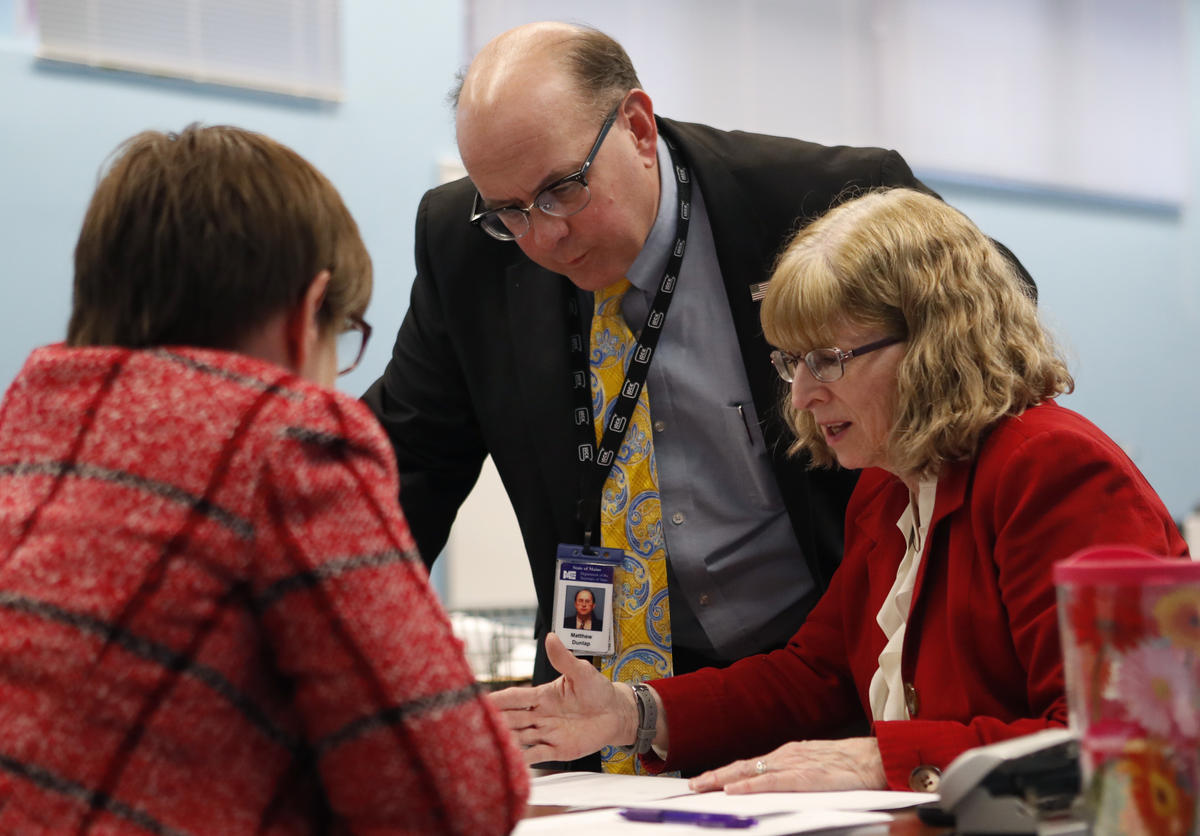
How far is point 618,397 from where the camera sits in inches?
77.5

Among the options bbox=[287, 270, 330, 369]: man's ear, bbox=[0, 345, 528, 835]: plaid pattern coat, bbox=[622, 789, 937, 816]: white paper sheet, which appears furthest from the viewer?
bbox=[622, 789, 937, 816]: white paper sheet

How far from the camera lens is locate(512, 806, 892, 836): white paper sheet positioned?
3.56 ft

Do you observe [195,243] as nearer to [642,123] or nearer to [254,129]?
[642,123]

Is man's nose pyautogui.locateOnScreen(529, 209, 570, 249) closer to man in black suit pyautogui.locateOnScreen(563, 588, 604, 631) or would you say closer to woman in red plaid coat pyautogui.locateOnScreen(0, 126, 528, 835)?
man in black suit pyautogui.locateOnScreen(563, 588, 604, 631)

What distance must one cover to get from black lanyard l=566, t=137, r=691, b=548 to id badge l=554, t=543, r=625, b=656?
0.04 metres

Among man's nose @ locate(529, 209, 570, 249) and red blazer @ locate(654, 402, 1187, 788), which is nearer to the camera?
red blazer @ locate(654, 402, 1187, 788)

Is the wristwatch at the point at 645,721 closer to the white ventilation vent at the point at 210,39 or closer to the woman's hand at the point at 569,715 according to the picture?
the woman's hand at the point at 569,715

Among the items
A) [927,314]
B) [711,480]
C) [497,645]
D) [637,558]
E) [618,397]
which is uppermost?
[927,314]

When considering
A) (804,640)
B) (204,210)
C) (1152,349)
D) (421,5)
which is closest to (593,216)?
(804,640)

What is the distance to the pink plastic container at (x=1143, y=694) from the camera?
2.86 ft

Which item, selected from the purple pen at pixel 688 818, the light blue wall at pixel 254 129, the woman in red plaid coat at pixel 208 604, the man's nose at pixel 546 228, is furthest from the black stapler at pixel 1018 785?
the light blue wall at pixel 254 129

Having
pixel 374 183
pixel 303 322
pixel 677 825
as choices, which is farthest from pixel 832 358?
pixel 374 183

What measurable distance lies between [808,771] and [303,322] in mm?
754

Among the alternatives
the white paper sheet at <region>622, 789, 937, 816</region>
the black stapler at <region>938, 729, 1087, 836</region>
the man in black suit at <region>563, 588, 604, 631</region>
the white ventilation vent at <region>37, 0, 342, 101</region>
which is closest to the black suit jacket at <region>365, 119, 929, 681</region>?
the man in black suit at <region>563, 588, 604, 631</region>
